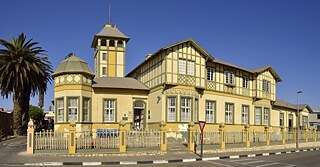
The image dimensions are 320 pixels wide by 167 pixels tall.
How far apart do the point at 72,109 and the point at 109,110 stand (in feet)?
12.1

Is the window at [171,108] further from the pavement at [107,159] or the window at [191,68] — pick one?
the pavement at [107,159]

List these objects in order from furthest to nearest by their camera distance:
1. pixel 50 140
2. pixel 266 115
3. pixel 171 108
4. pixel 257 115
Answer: pixel 266 115, pixel 257 115, pixel 171 108, pixel 50 140

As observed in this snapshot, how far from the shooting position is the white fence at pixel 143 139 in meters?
20.3

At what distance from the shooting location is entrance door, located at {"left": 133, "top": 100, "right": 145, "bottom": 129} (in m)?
29.0

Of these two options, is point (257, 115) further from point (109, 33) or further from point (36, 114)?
point (36, 114)

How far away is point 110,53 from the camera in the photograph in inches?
1702

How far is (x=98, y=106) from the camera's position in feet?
88.1

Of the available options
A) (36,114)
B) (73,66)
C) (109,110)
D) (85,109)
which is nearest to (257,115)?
Result: (109,110)

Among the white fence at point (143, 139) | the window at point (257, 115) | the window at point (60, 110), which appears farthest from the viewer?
the window at point (257, 115)

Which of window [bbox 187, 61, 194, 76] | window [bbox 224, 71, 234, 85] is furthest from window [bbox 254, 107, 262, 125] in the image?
window [bbox 187, 61, 194, 76]

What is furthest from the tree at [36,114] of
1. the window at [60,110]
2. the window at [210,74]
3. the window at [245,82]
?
the window at [245,82]

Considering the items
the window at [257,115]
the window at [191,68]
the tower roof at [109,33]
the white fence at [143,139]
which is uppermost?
the tower roof at [109,33]

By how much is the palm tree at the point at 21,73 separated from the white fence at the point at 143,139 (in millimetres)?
17041

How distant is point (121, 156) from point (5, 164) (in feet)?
20.8
